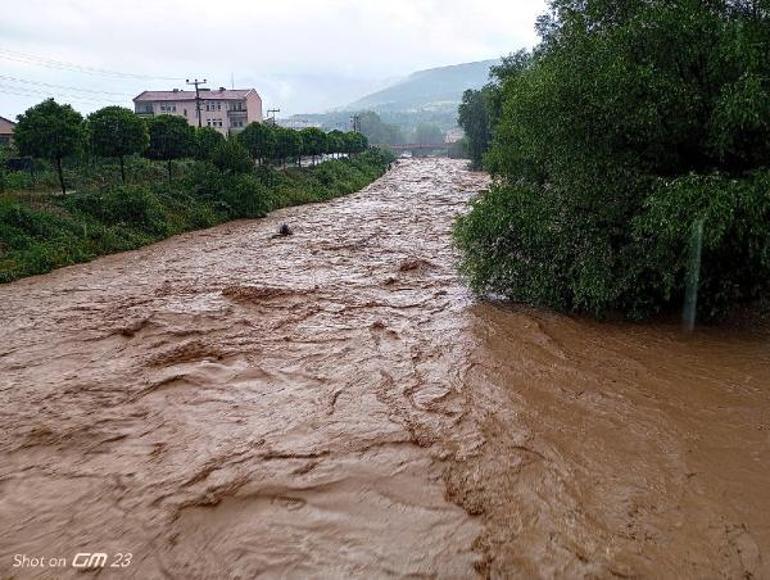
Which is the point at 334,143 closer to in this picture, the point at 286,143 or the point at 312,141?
the point at 312,141

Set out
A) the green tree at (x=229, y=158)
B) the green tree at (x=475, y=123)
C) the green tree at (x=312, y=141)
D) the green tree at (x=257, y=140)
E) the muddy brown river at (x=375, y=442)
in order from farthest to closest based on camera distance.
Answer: the green tree at (x=475, y=123), the green tree at (x=312, y=141), the green tree at (x=257, y=140), the green tree at (x=229, y=158), the muddy brown river at (x=375, y=442)

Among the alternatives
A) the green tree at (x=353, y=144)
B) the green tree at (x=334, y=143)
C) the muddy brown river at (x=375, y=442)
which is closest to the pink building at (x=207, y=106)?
the green tree at (x=353, y=144)

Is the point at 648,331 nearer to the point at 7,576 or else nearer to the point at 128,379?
the point at 128,379

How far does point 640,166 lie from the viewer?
398 inches

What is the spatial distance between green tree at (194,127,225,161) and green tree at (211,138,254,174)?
0.58 m

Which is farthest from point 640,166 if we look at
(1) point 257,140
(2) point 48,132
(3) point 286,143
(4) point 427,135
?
(4) point 427,135

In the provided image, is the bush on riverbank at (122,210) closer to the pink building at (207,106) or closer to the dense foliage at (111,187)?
the dense foliage at (111,187)

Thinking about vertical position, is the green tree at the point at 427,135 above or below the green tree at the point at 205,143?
above

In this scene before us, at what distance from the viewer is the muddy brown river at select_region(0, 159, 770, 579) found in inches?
190

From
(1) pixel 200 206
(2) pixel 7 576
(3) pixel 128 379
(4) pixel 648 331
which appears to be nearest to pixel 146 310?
(3) pixel 128 379

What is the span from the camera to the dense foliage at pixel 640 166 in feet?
27.5

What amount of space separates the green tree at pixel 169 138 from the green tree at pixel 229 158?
1394 millimetres

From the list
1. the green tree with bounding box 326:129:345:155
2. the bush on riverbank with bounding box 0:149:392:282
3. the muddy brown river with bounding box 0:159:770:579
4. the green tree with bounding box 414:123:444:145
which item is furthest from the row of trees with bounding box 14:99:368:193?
the green tree with bounding box 414:123:444:145

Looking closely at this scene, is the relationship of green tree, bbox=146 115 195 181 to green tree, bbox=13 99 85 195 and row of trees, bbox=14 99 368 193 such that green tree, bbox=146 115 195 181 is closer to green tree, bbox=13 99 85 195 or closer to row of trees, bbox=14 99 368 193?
row of trees, bbox=14 99 368 193
